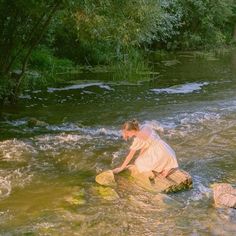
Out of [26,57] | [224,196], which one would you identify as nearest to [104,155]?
[224,196]

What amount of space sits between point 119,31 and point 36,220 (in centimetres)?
875

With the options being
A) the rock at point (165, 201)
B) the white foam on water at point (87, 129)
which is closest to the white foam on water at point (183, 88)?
the white foam on water at point (87, 129)

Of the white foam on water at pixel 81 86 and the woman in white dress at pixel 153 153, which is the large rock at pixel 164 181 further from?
the white foam on water at pixel 81 86

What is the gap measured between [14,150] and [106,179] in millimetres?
3368

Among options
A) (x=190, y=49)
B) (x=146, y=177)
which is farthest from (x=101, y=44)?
(x=146, y=177)

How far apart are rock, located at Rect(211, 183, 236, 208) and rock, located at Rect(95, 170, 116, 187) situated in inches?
85.5

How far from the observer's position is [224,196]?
944 cm

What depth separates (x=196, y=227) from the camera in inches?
338

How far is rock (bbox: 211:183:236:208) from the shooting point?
9406 mm

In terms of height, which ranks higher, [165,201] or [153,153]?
[153,153]

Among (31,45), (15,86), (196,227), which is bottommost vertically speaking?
(196,227)

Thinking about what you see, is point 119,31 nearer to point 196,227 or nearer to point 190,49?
point 196,227

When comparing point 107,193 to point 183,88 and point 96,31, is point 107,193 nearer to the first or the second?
point 96,31

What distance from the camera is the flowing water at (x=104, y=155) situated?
8.75 meters
